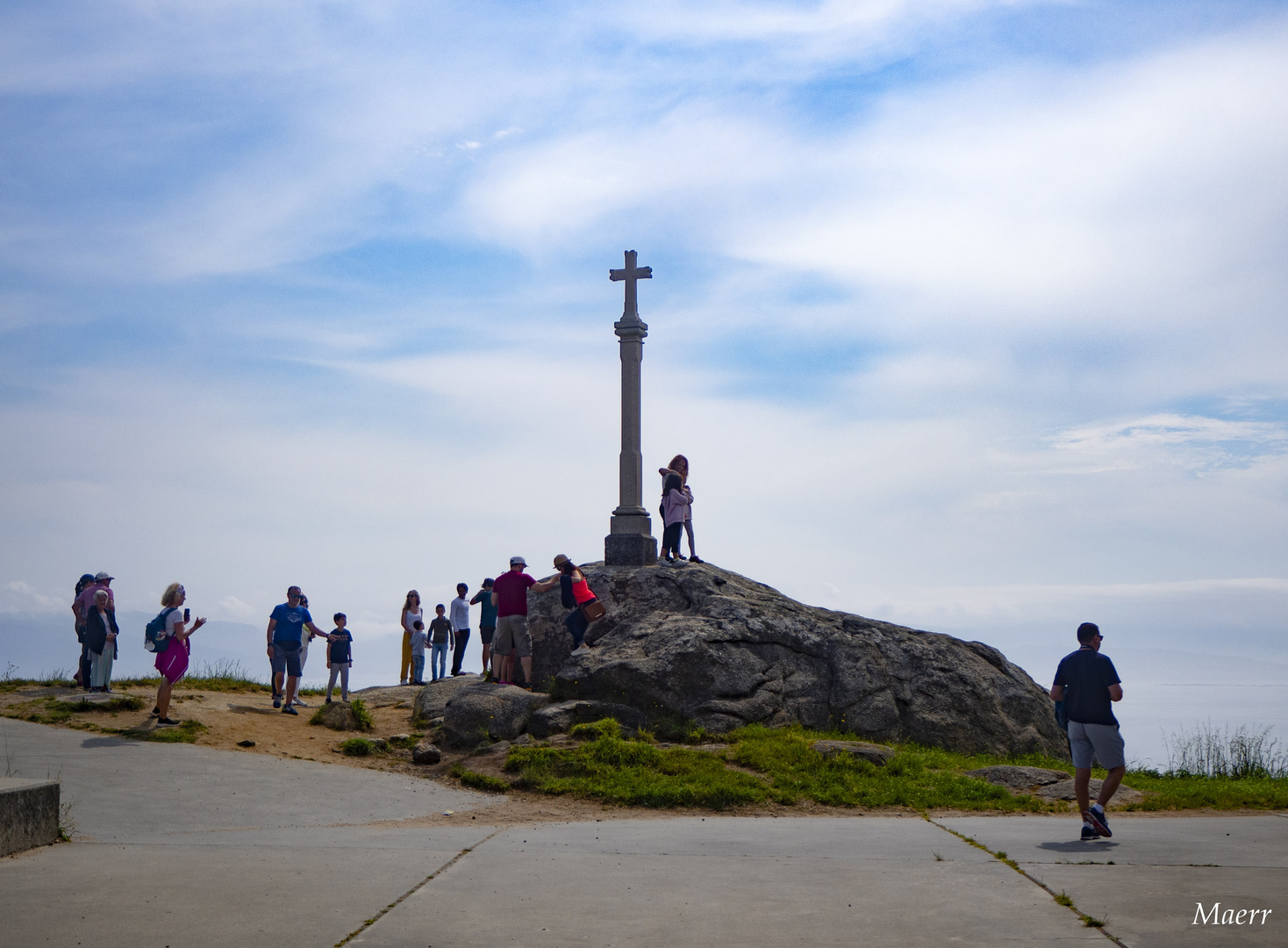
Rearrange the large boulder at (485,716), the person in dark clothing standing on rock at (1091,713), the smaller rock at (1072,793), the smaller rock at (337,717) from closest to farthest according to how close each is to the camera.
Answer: the person in dark clothing standing on rock at (1091,713) < the smaller rock at (1072,793) < the large boulder at (485,716) < the smaller rock at (337,717)

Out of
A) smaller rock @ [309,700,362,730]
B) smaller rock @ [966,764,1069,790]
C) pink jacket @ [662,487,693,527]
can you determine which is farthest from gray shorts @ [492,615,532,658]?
smaller rock @ [966,764,1069,790]

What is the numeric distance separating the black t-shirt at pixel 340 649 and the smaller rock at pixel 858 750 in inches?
321

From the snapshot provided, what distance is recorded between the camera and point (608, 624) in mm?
16328

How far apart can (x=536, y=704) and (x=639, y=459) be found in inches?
237

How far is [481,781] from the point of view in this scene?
11586 mm

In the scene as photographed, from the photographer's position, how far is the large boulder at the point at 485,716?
43.9 ft

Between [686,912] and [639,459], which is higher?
[639,459]

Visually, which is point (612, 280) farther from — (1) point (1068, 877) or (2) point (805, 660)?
(1) point (1068, 877)

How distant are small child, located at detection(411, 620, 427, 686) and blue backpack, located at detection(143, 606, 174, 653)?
7961 mm

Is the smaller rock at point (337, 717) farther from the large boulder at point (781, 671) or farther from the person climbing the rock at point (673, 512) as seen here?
the person climbing the rock at point (673, 512)

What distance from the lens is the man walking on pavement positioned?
51.3 feet

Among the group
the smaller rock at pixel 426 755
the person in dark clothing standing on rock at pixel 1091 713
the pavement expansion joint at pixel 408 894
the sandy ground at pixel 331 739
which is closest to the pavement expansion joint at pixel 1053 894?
the person in dark clothing standing on rock at pixel 1091 713

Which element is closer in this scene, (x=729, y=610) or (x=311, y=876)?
(x=311, y=876)

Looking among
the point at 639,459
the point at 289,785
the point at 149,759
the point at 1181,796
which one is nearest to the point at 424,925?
the point at 289,785
